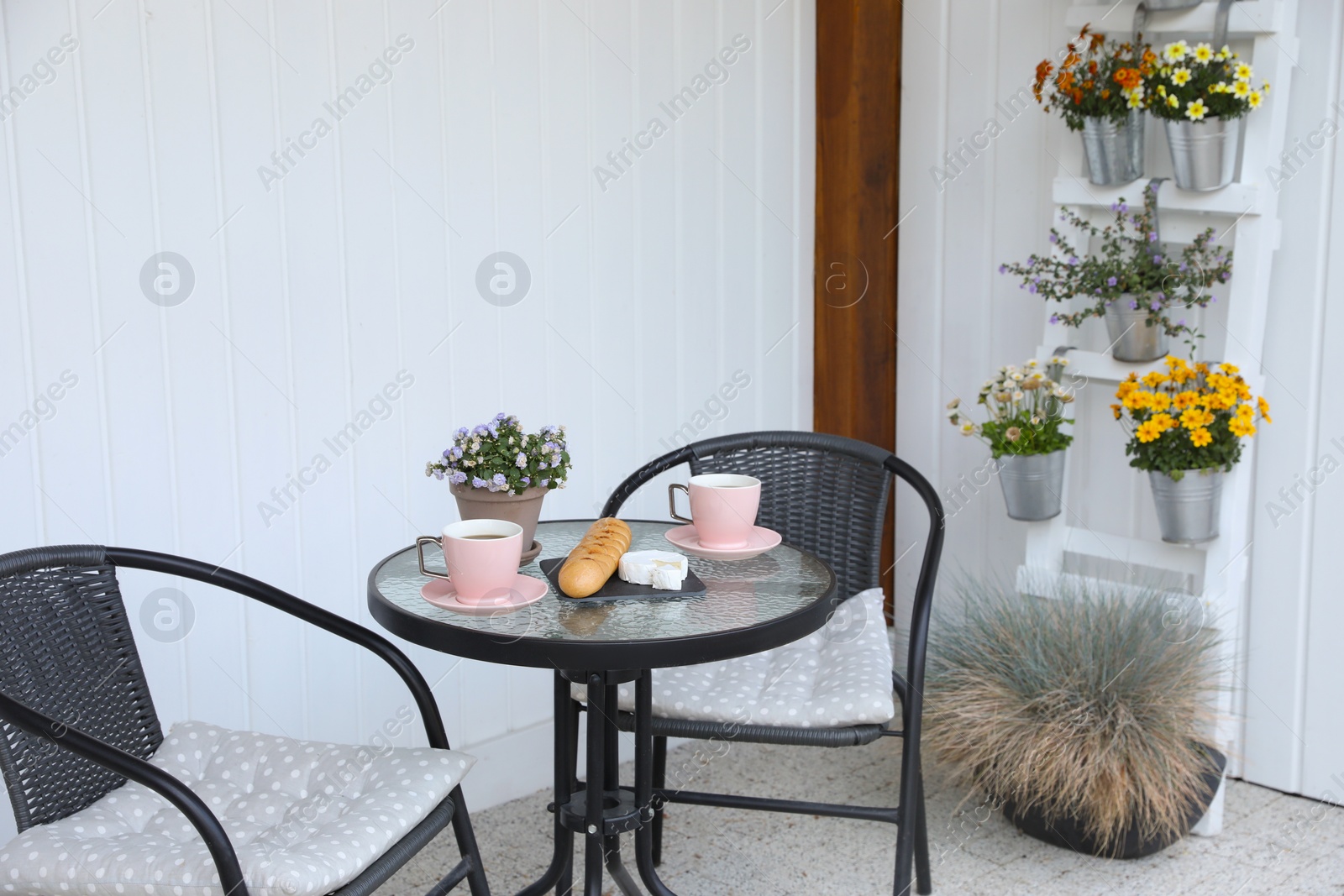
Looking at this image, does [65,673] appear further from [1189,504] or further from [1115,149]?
[1115,149]

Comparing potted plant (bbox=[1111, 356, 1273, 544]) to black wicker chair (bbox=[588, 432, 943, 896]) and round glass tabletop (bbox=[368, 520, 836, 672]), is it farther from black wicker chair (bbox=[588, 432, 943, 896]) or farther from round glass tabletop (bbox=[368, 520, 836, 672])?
round glass tabletop (bbox=[368, 520, 836, 672])

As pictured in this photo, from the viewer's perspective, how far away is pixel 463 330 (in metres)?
2.62

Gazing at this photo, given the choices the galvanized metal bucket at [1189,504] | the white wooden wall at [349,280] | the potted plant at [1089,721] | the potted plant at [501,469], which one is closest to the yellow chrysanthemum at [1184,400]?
the galvanized metal bucket at [1189,504]

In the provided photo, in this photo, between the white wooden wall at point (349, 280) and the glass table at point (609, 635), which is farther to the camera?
the white wooden wall at point (349, 280)

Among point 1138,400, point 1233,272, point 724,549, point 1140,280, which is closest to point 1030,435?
point 1138,400

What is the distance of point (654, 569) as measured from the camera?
1.76 meters

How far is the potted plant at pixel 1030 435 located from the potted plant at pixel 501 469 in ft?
4.17

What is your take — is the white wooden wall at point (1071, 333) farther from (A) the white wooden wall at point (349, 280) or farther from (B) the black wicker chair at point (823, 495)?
(B) the black wicker chair at point (823, 495)

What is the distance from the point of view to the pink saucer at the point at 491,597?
5.46ft

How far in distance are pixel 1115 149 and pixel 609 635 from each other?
1768 millimetres

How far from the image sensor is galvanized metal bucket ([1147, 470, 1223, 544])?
2543mm


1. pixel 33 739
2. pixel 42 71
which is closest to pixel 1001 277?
pixel 42 71

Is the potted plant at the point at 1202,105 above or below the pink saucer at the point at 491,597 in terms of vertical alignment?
above

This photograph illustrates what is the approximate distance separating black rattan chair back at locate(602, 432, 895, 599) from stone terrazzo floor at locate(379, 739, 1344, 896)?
58 centimetres
